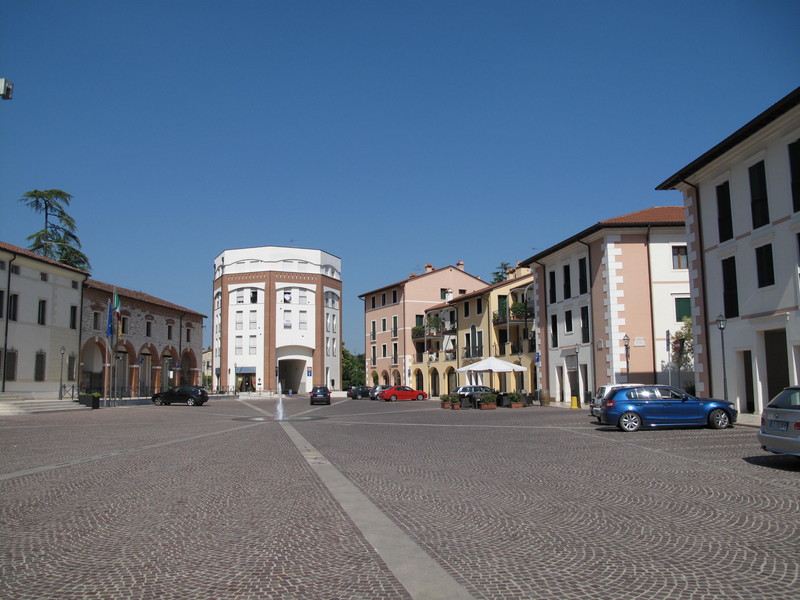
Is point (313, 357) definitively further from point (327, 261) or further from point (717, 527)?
point (717, 527)

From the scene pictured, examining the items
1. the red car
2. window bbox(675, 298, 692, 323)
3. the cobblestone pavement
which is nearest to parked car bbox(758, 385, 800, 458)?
the cobblestone pavement

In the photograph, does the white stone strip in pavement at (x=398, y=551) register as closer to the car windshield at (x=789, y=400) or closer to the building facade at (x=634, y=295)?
the car windshield at (x=789, y=400)

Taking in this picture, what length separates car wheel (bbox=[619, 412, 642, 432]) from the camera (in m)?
19.3

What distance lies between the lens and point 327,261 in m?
87.1

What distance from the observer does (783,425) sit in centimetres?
1137

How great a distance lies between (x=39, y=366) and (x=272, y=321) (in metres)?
37.7

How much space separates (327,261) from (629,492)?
7932 centimetres

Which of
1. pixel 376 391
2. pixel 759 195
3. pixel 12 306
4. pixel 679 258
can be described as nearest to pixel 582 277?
pixel 679 258

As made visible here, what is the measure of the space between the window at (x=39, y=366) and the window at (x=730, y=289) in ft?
138

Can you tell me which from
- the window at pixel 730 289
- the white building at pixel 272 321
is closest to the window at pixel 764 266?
the window at pixel 730 289

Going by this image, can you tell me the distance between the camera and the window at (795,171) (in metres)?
19.7

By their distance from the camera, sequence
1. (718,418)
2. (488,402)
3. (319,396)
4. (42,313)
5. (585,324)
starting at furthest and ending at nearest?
1. (319,396)
2. (42,313)
3. (488,402)
4. (585,324)
5. (718,418)

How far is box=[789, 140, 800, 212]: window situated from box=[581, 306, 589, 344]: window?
666 inches

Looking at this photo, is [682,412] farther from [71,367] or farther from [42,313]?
[71,367]
